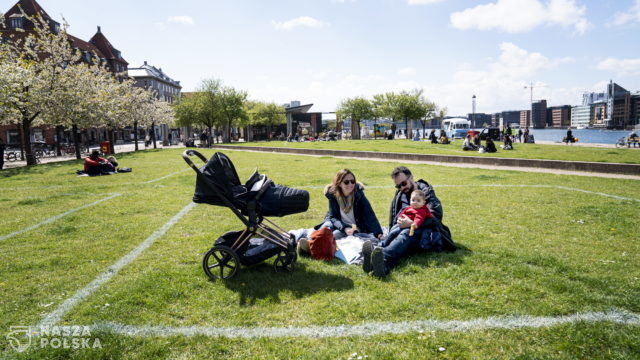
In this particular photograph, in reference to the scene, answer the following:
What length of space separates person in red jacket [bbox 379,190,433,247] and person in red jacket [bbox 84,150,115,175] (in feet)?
51.4

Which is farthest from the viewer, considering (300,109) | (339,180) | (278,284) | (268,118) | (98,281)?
(300,109)

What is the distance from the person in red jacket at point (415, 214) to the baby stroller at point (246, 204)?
150 centimetres

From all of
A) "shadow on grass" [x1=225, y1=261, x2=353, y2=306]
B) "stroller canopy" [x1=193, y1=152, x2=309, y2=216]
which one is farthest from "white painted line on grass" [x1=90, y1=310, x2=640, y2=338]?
"stroller canopy" [x1=193, y1=152, x2=309, y2=216]

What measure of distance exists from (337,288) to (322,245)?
0.97 meters

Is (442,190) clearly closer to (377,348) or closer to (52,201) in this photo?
(377,348)

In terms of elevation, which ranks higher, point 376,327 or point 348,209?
point 348,209

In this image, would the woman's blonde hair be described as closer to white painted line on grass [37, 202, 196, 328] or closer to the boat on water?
white painted line on grass [37, 202, 196, 328]

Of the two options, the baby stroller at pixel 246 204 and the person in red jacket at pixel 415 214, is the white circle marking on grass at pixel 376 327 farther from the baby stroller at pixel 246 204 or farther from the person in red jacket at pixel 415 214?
the person in red jacket at pixel 415 214

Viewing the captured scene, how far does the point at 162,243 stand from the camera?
6238mm

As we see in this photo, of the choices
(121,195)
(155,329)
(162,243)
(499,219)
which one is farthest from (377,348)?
(121,195)

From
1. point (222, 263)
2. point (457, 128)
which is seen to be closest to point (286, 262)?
point (222, 263)

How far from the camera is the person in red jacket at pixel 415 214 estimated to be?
5027 millimetres

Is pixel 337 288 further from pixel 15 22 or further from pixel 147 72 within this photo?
pixel 147 72

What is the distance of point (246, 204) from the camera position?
4418 mm
